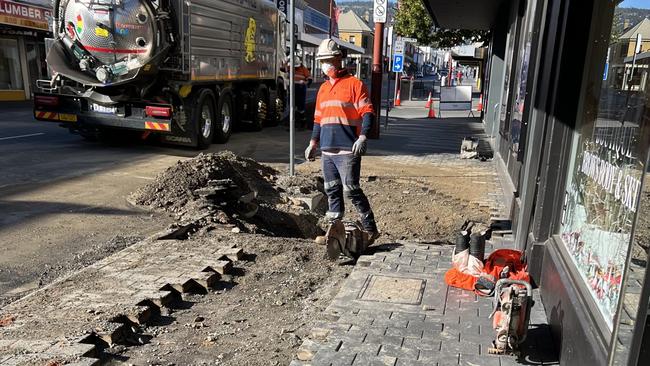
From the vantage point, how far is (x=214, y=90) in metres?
12.1

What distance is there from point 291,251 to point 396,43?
54.3 ft

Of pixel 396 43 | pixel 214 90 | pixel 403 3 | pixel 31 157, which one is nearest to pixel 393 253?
pixel 31 157

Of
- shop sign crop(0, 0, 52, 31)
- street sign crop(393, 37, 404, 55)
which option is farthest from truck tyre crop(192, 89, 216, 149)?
shop sign crop(0, 0, 52, 31)

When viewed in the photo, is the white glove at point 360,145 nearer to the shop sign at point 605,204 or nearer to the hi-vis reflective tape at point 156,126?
the shop sign at point 605,204

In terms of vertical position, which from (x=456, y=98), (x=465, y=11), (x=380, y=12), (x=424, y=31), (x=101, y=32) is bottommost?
(x=456, y=98)

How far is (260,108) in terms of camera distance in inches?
591

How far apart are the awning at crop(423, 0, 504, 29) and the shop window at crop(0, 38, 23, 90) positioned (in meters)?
17.2

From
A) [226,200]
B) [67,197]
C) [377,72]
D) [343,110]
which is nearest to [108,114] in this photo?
[67,197]

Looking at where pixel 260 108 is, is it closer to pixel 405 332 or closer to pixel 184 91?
pixel 184 91

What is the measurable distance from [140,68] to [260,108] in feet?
18.0

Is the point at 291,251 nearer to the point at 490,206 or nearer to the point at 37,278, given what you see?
the point at 37,278

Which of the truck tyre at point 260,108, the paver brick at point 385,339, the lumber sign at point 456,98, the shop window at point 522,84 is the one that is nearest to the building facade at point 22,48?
the truck tyre at point 260,108

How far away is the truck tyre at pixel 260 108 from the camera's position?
14.9m

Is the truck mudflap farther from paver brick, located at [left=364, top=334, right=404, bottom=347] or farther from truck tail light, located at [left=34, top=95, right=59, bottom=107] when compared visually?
paver brick, located at [left=364, top=334, right=404, bottom=347]
